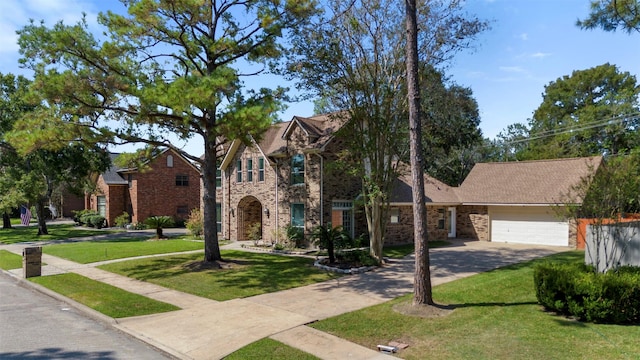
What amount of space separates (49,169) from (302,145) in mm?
20951

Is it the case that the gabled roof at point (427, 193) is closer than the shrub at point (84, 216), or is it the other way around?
the gabled roof at point (427, 193)

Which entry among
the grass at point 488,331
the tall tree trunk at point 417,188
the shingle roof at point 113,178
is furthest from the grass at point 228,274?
the shingle roof at point 113,178

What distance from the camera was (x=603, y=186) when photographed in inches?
424

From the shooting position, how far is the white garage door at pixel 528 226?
2361 centimetres

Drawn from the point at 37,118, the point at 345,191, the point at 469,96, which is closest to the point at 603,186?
the point at 345,191

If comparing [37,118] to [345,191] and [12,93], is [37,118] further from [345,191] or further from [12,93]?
[12,93]

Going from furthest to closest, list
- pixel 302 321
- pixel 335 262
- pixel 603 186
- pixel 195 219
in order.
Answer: pixel 195 219 < pixel 335 262 < pixel 603 186 < pixel 302 321

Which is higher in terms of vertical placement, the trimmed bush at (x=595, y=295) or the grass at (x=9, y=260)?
the trimmed bush at (x=595, y=295)

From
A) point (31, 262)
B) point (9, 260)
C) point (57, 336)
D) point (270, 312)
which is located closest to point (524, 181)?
point (270, 312)

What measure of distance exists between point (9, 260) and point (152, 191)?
19423 mm

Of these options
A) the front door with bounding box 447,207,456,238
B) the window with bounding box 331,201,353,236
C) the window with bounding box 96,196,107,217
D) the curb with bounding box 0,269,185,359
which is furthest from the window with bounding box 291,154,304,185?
the window with bounding box 96,196,107,217

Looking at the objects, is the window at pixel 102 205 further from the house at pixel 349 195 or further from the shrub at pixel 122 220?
the house at pixel 349 195

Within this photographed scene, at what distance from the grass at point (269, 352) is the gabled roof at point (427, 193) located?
49.6ft

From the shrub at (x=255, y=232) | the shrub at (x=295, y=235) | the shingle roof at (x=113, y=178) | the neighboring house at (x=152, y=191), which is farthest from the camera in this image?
the shingle roof at (x=113, y=178)
